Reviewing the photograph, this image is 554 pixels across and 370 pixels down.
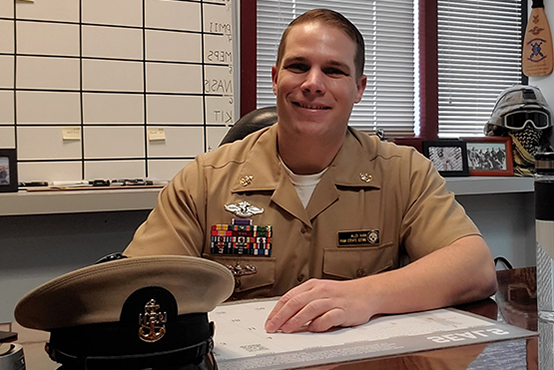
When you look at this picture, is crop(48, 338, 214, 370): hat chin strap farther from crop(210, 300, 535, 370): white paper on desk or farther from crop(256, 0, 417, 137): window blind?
crop(256, 0, 417, 137): window blind

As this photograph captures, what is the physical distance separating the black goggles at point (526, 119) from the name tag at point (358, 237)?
6.49 feet

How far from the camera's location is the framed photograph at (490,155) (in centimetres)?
313

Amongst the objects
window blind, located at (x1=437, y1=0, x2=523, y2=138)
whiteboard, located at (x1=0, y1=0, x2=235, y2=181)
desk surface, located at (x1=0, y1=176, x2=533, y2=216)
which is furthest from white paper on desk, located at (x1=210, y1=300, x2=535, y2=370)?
window blind, located at (x1=437, y1=0, x2=523, y2=138)

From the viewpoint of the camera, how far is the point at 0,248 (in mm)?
2332

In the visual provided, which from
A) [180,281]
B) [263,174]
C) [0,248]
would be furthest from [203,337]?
[0,248]

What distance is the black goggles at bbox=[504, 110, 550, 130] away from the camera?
10.3ft

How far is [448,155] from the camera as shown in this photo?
307cm

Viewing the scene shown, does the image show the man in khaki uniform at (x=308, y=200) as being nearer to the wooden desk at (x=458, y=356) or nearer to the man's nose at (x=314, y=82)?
the man's nose at (x=314, y=82)

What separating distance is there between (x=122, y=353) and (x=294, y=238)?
922 mm

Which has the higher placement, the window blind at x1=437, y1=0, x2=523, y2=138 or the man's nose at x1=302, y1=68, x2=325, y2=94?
the window blind at x1=437, y1=0, x2=523, y2=138

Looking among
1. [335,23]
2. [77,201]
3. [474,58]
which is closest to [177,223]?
[335,23]

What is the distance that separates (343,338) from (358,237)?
0.64 meters

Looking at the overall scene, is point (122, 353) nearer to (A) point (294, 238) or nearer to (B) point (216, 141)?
(A) point (294, 238)

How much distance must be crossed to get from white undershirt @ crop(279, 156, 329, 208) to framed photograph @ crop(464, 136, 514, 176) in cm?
179
